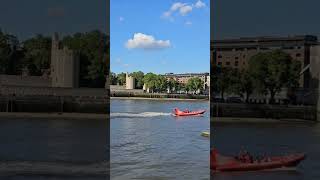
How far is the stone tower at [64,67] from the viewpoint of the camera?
806 centimetres

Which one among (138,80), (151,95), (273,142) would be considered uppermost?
(138,80)

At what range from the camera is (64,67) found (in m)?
8.18

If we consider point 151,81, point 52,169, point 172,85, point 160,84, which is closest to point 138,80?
point 151,81

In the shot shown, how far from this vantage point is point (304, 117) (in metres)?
11.6

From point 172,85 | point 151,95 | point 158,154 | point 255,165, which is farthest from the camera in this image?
point 172,85

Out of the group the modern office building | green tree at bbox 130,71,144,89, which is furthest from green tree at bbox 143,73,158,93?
the modern office building

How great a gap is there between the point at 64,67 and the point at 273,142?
6026 mm

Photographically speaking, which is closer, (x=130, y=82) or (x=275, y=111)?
(x=275, y=111)

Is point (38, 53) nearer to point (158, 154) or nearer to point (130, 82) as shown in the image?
point (158, 154)

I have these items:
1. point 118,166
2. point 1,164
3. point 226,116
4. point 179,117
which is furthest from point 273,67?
point 179,117

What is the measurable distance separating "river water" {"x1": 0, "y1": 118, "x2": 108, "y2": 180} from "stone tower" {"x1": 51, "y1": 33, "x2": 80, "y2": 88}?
2.77 ft

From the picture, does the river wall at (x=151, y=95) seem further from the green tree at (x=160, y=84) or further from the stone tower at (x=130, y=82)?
the green tree at (x=160, y=84)

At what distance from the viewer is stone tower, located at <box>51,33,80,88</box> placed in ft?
26.4

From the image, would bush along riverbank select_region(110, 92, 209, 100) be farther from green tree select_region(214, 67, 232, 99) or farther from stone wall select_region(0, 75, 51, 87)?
green tree select_region(214, 67, 232, 99)
